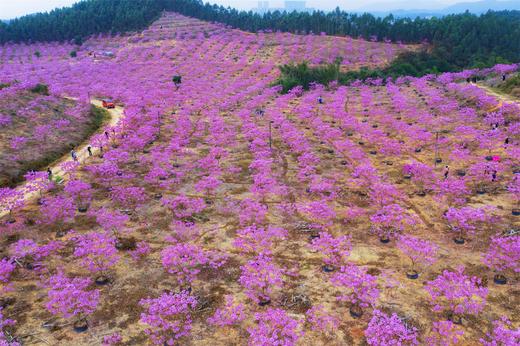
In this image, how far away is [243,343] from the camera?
61.8ft

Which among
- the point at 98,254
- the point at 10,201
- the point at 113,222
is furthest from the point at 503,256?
the point at 10,201

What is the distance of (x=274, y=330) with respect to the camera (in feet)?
62.9

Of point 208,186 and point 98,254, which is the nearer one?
point 98,254

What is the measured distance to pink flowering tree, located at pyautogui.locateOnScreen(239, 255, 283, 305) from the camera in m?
22.1

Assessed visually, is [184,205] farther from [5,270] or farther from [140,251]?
[5,270]

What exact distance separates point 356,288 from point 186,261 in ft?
38.4

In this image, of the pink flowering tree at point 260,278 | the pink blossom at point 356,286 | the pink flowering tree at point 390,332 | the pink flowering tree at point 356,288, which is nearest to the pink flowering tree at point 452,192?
the pink flowering tree at point 356,288

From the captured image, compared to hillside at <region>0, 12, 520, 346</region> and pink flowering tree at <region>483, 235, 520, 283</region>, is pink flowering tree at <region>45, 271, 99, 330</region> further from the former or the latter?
pink flowering tree at <region>483, 235, 520, 283</region>

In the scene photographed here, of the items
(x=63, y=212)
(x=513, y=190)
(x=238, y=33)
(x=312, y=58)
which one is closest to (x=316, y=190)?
(x=513, y=190)

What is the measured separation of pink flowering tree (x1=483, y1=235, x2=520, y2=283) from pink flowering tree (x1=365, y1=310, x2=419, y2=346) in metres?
8.35

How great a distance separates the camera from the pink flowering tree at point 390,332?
1814 cm

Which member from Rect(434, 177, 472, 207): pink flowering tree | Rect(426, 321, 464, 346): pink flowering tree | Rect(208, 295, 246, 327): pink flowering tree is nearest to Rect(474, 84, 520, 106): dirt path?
Rect(434, 177, 472, 207): pink flowering tree

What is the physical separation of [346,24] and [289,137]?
125600 millimetres

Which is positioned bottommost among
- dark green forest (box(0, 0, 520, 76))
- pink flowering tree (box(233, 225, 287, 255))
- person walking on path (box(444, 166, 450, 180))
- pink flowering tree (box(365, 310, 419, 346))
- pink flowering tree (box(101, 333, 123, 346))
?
pink flowering tree (box(101, 333, 123, 346))
